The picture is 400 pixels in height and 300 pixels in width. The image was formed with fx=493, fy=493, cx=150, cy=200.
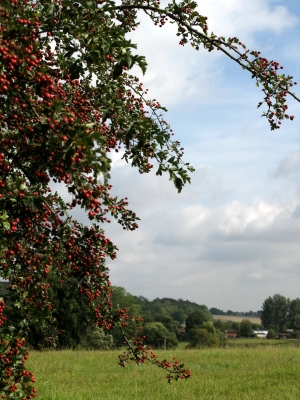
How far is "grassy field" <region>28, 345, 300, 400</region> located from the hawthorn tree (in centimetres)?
547

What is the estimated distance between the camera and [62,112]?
2902 millimetres

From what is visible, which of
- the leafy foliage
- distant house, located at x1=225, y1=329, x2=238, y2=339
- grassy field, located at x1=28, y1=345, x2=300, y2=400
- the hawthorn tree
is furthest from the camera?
the leafy foliage

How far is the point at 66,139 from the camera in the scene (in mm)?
2701

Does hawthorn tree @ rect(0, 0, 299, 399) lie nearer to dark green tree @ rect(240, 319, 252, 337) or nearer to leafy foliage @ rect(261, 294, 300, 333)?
dark green tree @ rect(240, 319, 252, 337)

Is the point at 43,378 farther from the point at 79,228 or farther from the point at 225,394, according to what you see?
the point at 79,228

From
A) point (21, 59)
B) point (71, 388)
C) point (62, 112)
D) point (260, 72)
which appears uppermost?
point (260, 72)

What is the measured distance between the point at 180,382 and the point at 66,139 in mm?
10877

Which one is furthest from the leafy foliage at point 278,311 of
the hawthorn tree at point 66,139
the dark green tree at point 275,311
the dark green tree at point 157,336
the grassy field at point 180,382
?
the hawthorn tree at point 66,139

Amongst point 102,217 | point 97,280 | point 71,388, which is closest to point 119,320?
point 97,280

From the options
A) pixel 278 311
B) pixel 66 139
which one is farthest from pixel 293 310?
pixel 66 139

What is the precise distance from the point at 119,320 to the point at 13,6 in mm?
3149

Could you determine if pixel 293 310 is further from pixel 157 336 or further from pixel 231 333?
pixel 157 336

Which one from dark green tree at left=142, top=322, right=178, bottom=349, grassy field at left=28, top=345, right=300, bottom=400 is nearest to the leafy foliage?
dark green tree at left=142, top=322, right=178, bottom=349

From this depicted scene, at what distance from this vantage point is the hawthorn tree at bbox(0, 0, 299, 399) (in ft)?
9.37
